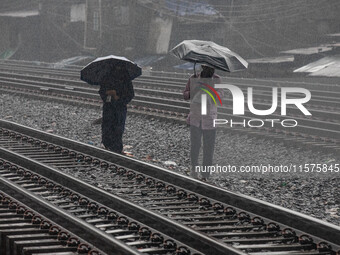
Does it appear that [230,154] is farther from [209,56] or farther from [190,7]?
[190,7]

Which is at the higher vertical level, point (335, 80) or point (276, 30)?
point (276, 30)

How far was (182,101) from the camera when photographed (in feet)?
57.2

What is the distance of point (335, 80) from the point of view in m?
24.1

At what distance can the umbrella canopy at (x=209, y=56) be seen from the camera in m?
8.66

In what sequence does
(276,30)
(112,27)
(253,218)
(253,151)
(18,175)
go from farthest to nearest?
(112,27) < (276,30) < (253,151) < (18,175) < (253,218)

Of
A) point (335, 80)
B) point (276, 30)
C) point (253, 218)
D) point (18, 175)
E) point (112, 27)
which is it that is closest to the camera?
point (253, 218)

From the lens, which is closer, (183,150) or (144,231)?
(144,231)

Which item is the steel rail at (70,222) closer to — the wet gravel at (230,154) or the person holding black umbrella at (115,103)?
the person holding black umbrella at (115,103)

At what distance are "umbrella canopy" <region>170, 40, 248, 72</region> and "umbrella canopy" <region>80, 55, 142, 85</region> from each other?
4.71 ft

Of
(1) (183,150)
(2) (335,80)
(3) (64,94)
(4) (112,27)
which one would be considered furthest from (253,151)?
(4) (112,27)

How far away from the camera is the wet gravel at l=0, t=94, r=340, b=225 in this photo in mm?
8461

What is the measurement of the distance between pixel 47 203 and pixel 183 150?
455 centimetres

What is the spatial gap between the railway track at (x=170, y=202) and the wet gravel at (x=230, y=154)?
0.85m

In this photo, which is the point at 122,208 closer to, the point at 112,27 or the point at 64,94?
the point at 64,94
